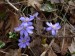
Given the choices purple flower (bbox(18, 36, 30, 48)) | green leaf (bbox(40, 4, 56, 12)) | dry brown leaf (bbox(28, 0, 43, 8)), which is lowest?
purple flower (bbox(18, 36, 30, 48))

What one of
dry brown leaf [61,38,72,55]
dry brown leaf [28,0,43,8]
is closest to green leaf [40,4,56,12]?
dry brown leaf [28,0,43,8]

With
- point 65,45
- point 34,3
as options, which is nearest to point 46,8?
point 34,3

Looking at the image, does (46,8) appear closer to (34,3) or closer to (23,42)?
(34,3)

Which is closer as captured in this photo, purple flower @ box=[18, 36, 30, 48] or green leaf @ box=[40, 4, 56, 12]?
purple flower @ box=[18, 36, 30, 48]

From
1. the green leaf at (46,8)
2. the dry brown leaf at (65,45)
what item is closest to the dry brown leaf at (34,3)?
the green leaf at (46,8)

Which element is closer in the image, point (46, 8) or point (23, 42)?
point (23, 42)

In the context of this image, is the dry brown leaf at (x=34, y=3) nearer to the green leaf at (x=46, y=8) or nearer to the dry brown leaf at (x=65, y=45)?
the green leaf at (x=46, y=8)

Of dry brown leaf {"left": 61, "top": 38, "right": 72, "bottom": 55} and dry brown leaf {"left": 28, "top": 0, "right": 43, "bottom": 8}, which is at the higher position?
dry brown leaf {"left": 28, "top": 0, "right": 43, "bottom": 8}

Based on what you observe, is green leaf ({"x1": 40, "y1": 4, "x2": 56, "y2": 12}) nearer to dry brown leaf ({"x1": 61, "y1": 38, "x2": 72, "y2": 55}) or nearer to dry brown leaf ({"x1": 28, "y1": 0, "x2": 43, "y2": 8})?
dry brown leaf ({"x1": 28, "y1": 0, "x2": 43, "y2": 8})

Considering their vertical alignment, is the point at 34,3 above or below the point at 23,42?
above

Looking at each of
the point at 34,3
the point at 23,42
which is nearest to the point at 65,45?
the point at 23,42

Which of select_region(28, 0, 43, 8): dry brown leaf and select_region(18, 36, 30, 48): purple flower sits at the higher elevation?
select_region(28, 0, 43, 8): dry brown leaf

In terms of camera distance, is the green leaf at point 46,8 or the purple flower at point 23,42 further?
the green leaf at point 46,8
